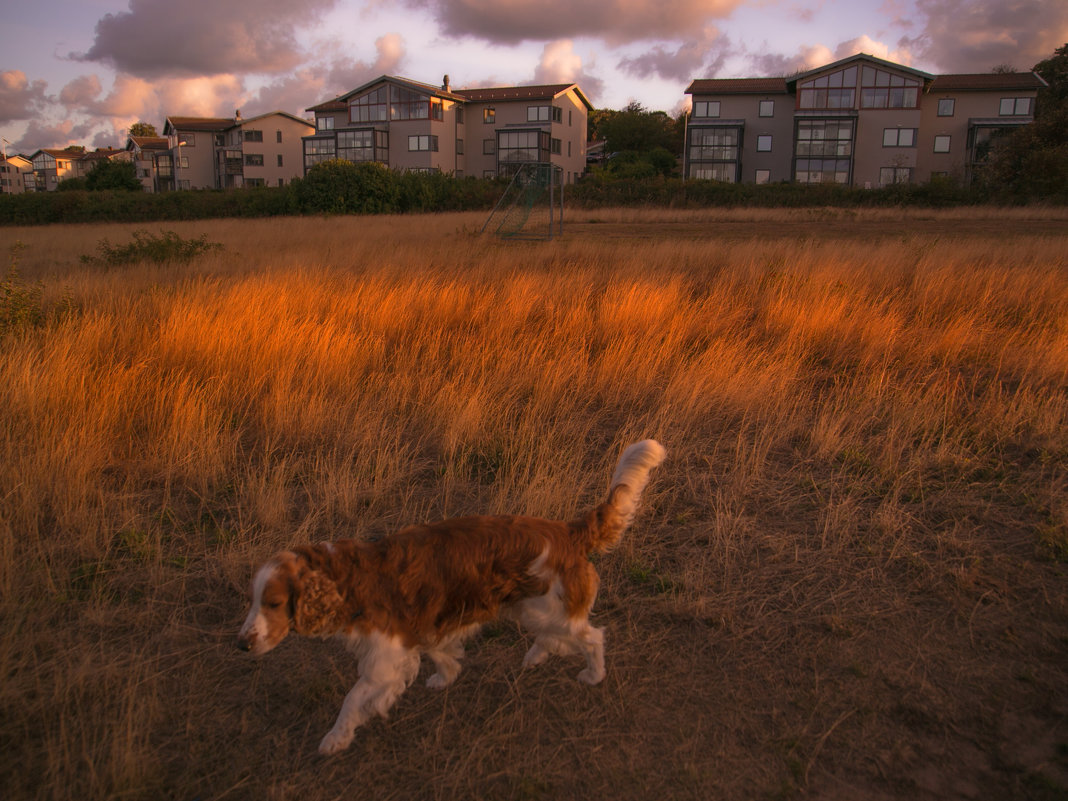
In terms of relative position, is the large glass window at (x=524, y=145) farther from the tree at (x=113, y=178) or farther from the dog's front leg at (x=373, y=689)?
the dog's front leg at (x=373, y=689)

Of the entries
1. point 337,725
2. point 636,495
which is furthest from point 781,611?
point 337,725

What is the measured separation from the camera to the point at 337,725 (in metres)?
2.46

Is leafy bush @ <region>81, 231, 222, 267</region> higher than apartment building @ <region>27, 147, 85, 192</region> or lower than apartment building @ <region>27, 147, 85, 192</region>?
lower

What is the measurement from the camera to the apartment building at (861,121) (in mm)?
52469

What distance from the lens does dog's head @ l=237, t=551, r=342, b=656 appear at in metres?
2.27

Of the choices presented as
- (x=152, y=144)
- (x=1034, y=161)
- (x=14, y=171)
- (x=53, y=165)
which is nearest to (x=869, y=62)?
(x=1034, y=161)

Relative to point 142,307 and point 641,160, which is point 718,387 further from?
point 641,160

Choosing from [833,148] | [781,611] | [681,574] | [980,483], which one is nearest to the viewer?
[781,611]

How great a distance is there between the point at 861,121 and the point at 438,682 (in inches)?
2392

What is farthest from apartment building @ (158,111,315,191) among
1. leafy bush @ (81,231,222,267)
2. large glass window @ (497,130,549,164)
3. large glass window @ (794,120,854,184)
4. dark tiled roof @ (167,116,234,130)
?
leafy bush @ (81,231,222,267)

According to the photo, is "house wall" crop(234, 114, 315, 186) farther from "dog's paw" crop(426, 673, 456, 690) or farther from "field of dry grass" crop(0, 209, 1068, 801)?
"dog's paw" crop(426, 673, 456, 690)

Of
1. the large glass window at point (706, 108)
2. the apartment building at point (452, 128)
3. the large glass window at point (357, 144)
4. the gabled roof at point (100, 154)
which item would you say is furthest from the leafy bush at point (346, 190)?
the gabled roof at point (100, 154)

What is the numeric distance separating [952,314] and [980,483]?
507 cm

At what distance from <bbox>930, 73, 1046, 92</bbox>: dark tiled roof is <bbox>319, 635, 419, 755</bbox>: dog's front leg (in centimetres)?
6535
